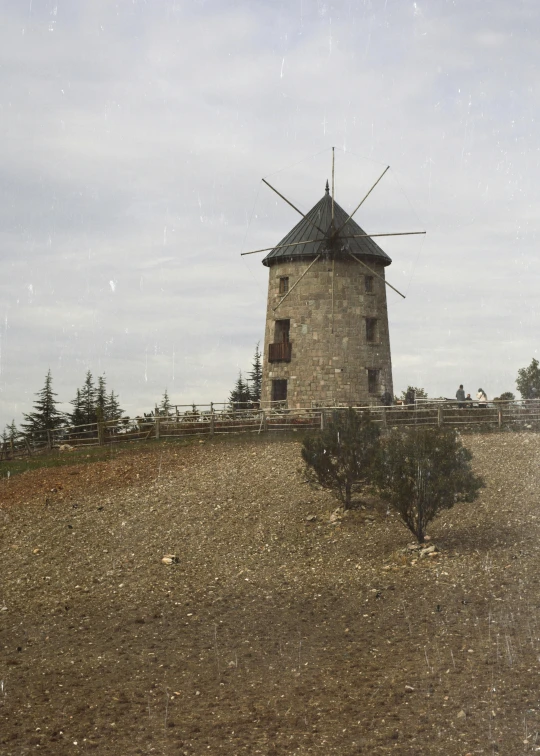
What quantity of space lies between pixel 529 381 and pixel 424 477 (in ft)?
179

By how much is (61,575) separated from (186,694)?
7020mm

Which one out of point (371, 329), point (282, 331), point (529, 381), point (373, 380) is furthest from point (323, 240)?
point (529, 381)

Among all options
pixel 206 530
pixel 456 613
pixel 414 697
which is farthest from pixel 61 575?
pixel 414 697

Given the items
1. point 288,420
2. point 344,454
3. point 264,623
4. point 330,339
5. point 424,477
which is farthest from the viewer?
point 330,339

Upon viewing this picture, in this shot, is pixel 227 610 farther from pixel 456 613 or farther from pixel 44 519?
pixel 44 519

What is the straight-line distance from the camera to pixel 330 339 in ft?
125

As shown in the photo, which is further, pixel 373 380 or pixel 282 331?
pixel 282 331

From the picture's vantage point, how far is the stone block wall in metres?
38.0

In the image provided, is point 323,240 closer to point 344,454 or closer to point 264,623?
point 344,454

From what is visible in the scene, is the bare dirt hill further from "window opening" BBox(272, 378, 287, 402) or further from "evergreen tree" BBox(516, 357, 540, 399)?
"evergreen tree" BBox(516, 357, 540, 399)

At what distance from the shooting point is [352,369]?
3825cm

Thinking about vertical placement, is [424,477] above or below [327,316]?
below

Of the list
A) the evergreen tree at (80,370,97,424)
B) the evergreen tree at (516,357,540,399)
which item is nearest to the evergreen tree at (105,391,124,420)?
the evergreen tree at (80,370,97,424)

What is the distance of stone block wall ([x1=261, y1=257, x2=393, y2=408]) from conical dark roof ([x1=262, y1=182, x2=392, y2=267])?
0.45 metres
